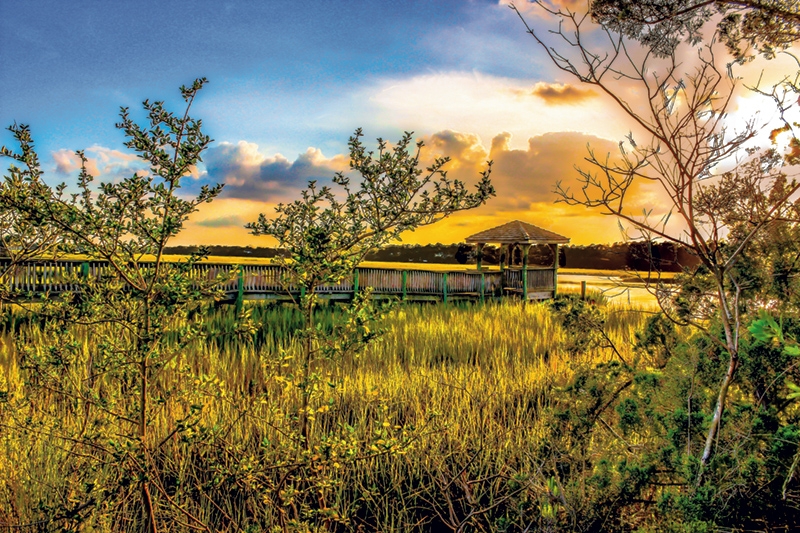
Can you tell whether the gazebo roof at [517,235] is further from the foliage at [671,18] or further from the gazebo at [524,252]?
the foliage at [671,18]

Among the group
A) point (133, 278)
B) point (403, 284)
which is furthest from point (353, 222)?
point (403, 284)

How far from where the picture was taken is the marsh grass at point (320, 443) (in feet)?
8.62

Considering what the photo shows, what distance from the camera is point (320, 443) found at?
2.64m

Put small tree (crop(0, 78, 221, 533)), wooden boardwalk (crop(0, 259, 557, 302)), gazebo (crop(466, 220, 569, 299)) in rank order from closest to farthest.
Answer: small tree (crop(0, 78, 221, 533)) < wooden boardwalk (crop(0, 259, 557, 302)) < gazebo (crop(466, 220, 569, 299))

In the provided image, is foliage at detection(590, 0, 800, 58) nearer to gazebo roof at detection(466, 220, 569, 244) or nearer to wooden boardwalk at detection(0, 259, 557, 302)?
wooden boardwalk at detection(0, 259, 557, 302)

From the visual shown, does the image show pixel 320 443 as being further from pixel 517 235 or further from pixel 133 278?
pixel 517 235

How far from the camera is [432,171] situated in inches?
113

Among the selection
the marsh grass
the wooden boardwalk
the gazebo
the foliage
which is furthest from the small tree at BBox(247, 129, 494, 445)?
the gazebo

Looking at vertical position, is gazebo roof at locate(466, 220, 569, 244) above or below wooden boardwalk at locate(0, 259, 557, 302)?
above

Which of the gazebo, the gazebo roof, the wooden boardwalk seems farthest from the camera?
the gazebo roof

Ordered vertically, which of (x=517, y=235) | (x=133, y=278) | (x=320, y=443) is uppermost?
(x=517, y=235)

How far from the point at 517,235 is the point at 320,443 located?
71.1 ft

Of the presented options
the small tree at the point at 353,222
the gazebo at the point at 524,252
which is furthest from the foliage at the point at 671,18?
the gazebo at the point at 524,252

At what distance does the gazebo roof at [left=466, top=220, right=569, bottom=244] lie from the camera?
23.2 m
